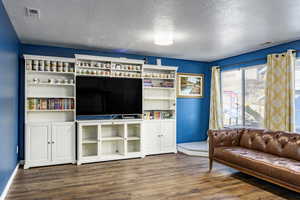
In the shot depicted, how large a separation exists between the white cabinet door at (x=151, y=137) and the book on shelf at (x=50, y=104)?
1712 mm

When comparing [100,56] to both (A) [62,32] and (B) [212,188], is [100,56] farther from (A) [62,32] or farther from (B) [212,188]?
(B) [212,188]

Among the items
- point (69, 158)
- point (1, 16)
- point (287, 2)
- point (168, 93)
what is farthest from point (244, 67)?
point (1, 16)

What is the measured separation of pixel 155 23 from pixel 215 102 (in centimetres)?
328

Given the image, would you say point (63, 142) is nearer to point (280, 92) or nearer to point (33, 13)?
point (33, 13)

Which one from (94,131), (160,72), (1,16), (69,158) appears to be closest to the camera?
(1,16)

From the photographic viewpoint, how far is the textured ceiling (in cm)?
259

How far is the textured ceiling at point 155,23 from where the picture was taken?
2588mm

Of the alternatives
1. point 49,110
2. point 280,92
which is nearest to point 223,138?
point 280,92

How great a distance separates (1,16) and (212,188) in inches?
140

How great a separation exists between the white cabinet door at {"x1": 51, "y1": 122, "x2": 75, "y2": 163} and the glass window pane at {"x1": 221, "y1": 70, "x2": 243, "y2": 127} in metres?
3.91

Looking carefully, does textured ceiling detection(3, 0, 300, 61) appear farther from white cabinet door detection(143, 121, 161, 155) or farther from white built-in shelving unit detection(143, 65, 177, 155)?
white cabinet door detection(143, 121, 161, 155)

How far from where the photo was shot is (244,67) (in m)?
5.09

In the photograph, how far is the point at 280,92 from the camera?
4105mm

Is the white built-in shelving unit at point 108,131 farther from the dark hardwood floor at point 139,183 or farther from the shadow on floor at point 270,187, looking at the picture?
the shadow on floor at point 270,187
